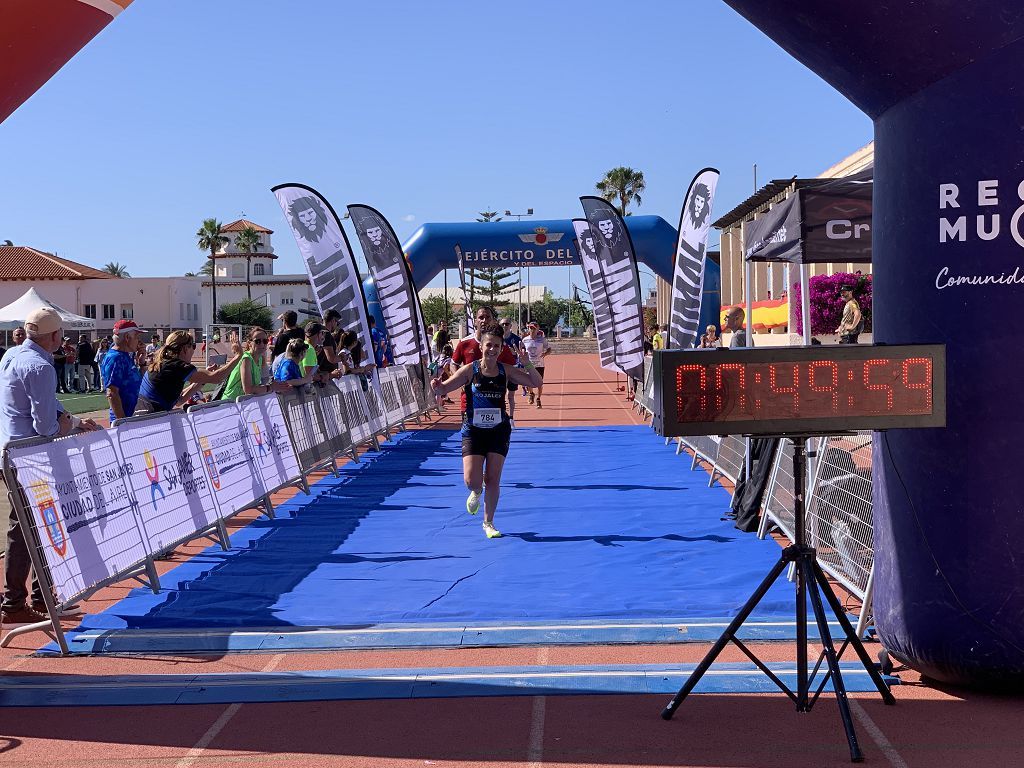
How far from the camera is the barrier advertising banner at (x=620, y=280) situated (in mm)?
21109

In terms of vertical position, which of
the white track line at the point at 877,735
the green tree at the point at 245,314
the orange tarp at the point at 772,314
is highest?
the green tree at the point at 245,314

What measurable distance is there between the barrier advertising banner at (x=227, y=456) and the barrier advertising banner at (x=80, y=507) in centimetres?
156

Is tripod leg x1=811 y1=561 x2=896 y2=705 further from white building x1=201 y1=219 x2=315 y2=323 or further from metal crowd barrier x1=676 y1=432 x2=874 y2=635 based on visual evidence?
white building x1=201 y1=219 x2=315 y2=323

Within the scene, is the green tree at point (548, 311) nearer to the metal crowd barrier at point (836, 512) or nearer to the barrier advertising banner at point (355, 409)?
the barrier advertising banner at point (355, 409)

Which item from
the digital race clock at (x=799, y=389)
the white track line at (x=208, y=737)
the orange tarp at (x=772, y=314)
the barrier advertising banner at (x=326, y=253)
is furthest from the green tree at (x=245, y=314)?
the digital race clock at (x=799, y=389)

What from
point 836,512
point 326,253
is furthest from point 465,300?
point 836,512

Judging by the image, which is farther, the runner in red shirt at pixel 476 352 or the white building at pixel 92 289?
the white building at pixel 92 289

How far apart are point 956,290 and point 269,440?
7.69 metres

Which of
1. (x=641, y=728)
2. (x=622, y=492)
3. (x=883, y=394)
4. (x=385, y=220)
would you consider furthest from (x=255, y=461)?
(x=385, y=220)

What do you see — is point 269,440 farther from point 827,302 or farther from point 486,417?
point 827,302

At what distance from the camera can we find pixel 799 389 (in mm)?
4348

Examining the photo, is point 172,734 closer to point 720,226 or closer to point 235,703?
point 235,703

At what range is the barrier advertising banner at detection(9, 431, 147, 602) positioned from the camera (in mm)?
6113

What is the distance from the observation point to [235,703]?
5020 mm
